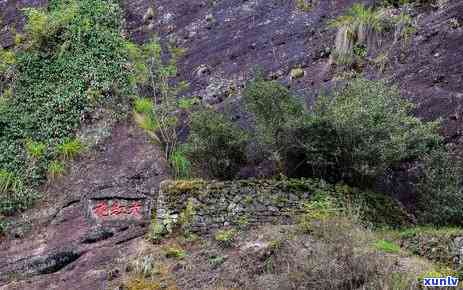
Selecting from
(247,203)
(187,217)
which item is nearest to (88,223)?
(187,217)

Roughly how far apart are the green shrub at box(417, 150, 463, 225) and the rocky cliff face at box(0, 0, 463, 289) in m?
0.89

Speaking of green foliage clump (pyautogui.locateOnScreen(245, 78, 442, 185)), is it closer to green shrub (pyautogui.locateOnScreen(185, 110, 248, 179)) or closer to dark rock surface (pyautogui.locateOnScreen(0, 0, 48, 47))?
green shrub (pyautogui.locateOnScreen(185, 110, 248, 179))

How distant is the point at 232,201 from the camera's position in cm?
963

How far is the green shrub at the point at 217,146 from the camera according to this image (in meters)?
11.0

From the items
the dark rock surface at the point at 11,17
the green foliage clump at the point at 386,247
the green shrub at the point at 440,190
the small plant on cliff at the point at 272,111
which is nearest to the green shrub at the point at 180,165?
the small plant on cliff at the point at 272,111

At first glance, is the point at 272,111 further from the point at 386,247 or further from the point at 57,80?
the point at 57,80

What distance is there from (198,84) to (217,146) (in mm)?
4187

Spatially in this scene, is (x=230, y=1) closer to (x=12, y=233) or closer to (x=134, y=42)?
(x=134, y=42)

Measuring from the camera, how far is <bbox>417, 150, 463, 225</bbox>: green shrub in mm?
9312

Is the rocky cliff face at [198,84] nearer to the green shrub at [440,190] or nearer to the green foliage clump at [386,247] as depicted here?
the green shrub at [440,190]

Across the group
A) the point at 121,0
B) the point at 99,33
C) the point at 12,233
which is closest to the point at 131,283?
the point at 12,233

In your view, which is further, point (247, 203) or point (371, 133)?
point (371, 133)

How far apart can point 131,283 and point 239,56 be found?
8004 mm

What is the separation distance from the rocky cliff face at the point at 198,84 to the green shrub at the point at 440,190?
89cm
